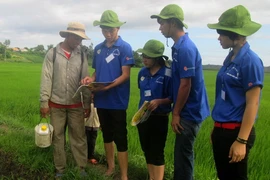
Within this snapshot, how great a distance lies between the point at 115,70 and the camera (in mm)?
3207

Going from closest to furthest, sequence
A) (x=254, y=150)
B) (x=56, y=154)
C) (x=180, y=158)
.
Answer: (x=180, y=158) < (x=56, y=154) < (x=254, y=150)

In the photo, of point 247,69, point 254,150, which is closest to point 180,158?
point 247,69

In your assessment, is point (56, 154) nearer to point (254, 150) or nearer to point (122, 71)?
point (122, 71)

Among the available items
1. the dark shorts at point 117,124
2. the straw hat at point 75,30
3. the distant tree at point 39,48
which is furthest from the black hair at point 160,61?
the distant tree at point 39,48

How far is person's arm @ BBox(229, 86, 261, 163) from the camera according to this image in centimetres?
198

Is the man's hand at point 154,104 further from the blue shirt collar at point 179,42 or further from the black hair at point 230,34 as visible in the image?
the black hair at point 230,34

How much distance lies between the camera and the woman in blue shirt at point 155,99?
285 centimetres

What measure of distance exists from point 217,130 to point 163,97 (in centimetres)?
78

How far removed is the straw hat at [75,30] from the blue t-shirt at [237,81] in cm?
161

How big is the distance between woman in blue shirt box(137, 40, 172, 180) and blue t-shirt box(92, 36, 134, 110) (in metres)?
0.27

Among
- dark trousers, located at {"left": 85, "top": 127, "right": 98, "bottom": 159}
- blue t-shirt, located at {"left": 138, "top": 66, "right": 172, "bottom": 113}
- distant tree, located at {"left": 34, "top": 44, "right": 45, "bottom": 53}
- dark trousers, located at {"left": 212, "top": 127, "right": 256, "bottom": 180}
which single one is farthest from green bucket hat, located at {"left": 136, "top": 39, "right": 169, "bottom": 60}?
distant tree, located at {"left": 34, "top": 44, "right": 45, "bottom": 53}

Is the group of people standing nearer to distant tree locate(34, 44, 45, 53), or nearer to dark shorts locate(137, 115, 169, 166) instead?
dark shorts locate(137, 115, 169, 166)

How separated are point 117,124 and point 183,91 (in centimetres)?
94

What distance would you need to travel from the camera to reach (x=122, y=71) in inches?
125
